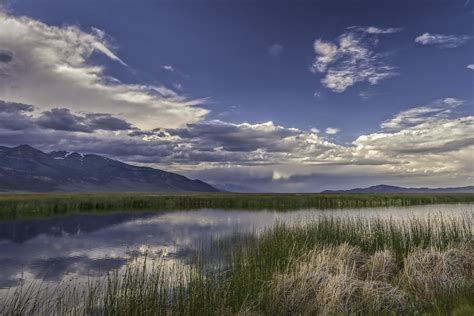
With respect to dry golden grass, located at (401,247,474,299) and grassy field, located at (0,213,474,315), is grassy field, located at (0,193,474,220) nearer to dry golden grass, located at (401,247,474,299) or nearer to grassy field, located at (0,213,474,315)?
grassy field, located at (0,213,474,315)

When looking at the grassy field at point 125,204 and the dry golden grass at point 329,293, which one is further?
the grassy field at point 125,204

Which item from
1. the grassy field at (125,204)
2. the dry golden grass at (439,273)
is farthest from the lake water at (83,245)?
the grassy field at (125,204)

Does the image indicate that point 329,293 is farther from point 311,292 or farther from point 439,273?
point 439,273

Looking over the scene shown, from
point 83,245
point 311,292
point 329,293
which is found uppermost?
point 329,293

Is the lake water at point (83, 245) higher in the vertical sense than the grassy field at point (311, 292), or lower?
lower

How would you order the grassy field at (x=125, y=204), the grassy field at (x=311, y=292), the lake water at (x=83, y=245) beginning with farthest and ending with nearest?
1. the grassy field at (x=125, y=204)
2. the lake water at (x=83, y=245)
3. the grassy field at (x=311, y=292)

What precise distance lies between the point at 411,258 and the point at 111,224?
33481 millimetres

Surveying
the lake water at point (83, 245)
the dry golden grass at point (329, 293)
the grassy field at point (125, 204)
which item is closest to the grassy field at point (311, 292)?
the dry golden grass at point (329, 293)

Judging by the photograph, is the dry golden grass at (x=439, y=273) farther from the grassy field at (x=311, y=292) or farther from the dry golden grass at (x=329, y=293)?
the dry golden grass at (x=329, y=293)

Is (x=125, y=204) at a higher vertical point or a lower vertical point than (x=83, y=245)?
higher

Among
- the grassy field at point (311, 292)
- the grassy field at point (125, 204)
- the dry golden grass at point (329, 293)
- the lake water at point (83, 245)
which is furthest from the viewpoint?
the grassy field at point (125, 204)

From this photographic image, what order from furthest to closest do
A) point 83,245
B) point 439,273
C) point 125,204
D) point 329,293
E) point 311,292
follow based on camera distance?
point 125,204 < point 83,245 < point 439,273 < point 311,292 < point 329,293

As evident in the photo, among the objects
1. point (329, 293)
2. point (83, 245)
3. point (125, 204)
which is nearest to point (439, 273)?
point (329, 293)

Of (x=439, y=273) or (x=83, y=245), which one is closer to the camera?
(x=439, y=273)
